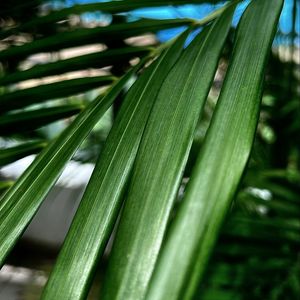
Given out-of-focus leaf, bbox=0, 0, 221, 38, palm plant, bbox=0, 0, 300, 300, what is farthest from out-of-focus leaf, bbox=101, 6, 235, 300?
out-of-focus leaf, bbox=0, 0, 221, 38

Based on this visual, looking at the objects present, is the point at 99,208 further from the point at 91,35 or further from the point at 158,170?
the point at 91,35

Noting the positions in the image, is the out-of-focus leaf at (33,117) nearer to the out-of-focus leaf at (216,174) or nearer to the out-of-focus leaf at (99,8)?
the out-of-focus leaf at (99,8)

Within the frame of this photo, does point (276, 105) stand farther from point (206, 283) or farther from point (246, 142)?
point (246, 142)

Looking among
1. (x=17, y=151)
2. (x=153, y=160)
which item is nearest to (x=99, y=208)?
(x=153, y=160)

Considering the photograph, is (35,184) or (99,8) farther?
(99,8)

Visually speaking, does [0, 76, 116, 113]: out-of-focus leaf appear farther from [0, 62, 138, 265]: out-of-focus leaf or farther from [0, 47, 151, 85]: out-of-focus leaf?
[0, 62, 138, 265]: out-of-focus leaf

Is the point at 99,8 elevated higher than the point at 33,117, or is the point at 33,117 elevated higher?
the point at 99,8

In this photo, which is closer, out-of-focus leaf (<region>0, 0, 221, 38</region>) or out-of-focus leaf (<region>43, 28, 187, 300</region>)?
out-of-focus leaf (<region>43, 28, 187, 300</region>)
